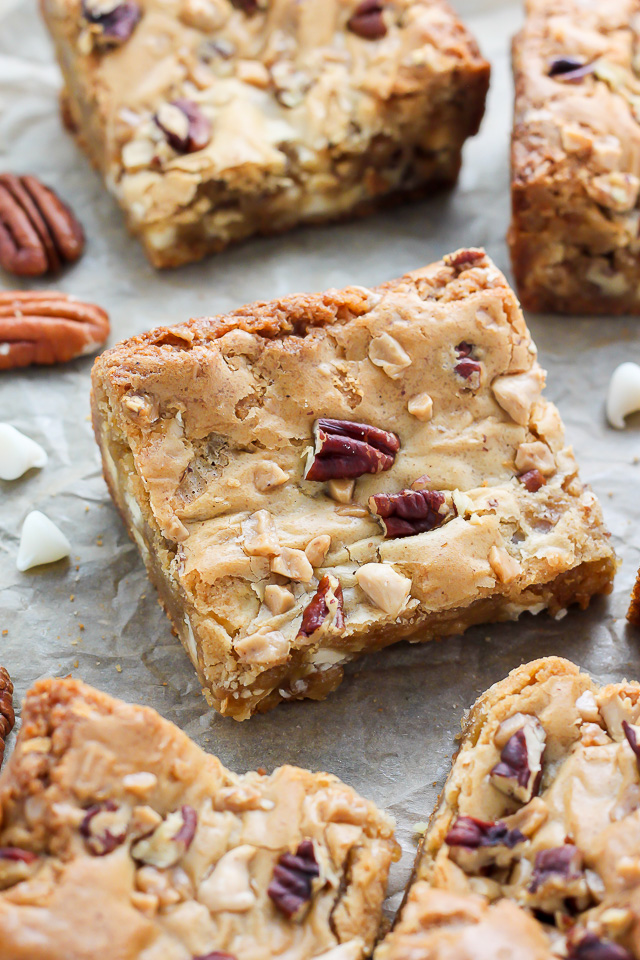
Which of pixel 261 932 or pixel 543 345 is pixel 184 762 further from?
pixel 543 345

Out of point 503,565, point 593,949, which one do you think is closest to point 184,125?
point 503,565

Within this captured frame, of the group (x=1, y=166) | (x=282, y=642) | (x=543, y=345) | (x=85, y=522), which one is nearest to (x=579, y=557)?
(x=282, y=642)

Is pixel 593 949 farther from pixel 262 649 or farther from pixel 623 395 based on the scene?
pixel 623 395

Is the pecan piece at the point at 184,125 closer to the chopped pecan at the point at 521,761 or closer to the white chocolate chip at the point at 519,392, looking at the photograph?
the white chocolate chip at the point at 519,392

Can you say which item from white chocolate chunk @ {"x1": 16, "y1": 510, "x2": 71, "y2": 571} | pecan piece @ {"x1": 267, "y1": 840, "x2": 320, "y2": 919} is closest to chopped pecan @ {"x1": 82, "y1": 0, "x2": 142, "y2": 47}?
white chocolate chunk @ {"x1": 16, "y1": 510, "x2": 71, "y2": 571}

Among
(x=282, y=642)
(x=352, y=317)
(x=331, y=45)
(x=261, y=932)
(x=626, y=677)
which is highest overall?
(x=331, y=45)

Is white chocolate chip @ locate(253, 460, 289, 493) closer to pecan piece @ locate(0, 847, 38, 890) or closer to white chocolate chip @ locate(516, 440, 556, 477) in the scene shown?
white chocolate chip @ locate(516, 440, 556, 477)
